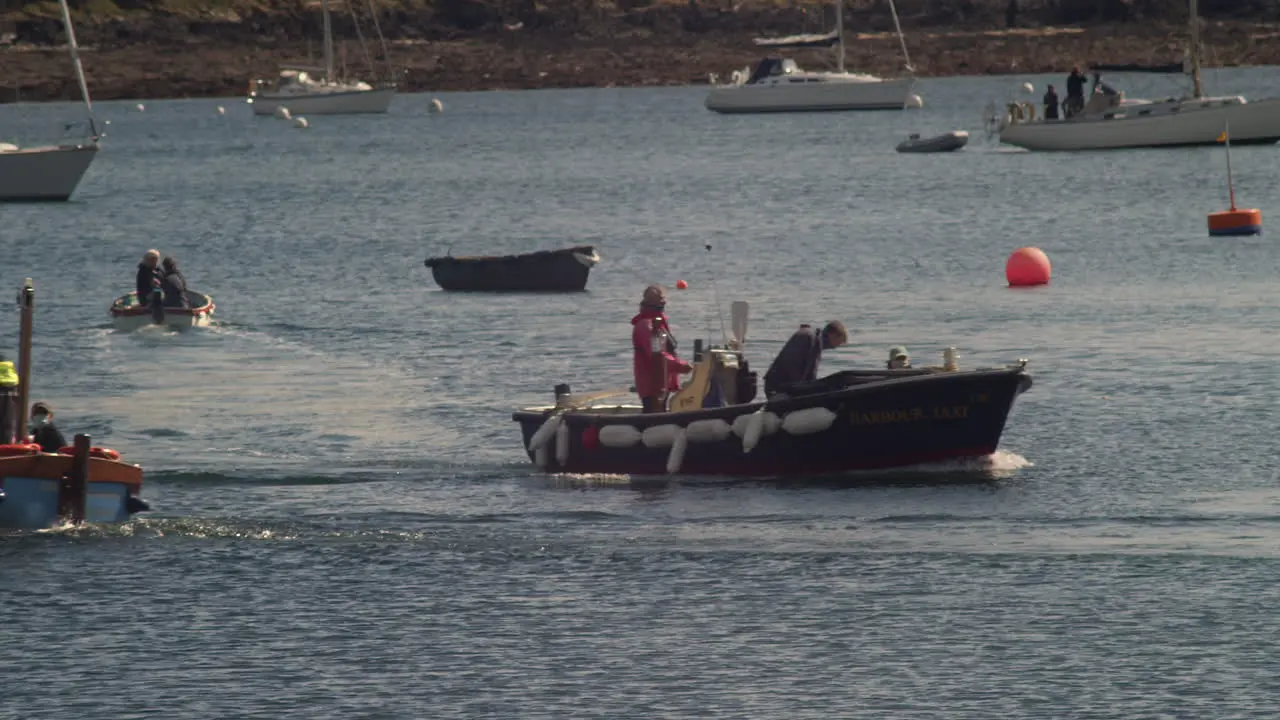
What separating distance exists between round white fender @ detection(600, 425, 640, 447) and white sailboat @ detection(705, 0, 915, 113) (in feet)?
401

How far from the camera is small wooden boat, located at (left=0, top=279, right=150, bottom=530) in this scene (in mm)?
28766

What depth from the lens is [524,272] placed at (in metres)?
60.3

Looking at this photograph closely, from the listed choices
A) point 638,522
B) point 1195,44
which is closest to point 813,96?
point 1195,44

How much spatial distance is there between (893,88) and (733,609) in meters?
141

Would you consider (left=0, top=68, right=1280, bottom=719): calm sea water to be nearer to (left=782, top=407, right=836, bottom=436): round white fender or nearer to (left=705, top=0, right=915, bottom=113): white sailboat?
(left=782, top=407, right=836, bottom=436): round white fender

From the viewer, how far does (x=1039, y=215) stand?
275ft

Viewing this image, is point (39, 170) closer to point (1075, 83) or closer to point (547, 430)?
point (1075, 83)

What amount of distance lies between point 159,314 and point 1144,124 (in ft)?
207

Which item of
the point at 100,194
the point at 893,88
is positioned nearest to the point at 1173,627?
the point at 100,194

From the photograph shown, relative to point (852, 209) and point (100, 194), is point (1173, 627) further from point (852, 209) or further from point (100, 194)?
point (100, 194)

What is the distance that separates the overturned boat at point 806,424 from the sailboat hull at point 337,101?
159m

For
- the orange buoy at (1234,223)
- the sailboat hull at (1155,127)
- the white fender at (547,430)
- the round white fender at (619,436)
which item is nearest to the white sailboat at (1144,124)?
the sailboat hull at (1155,127)

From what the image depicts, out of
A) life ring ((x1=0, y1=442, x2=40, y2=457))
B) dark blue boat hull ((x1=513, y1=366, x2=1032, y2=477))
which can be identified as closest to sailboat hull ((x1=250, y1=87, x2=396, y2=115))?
dark blue boat hull ((x1=513, y1=366, x2=1032, y2=477))

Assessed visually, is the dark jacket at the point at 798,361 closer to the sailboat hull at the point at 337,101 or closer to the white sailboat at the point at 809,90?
the white sailboat at the point at 809,90
